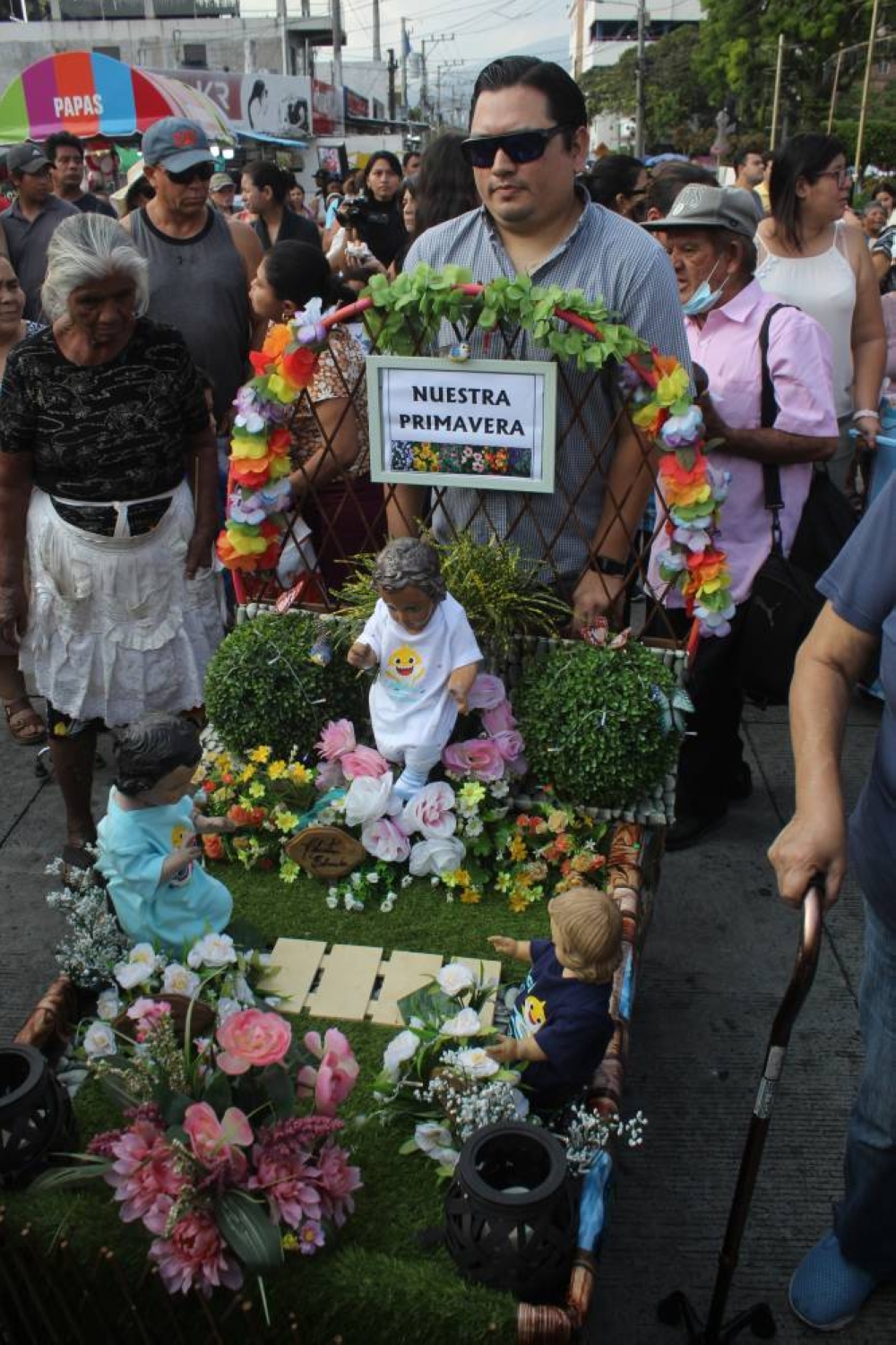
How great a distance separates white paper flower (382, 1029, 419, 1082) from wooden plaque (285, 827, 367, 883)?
64cm

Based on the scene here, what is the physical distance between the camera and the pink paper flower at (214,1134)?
159 cm

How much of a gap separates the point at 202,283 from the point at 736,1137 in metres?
3.61

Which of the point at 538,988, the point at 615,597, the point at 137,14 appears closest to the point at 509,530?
the point at 615,597

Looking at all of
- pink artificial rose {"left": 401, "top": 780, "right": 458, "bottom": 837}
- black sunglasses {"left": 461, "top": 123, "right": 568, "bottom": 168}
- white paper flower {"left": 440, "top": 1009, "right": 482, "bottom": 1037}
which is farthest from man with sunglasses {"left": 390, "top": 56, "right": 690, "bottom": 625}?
white paper flower {"left": 440, "top": 1009, "right": 482, "bottom": 1037}

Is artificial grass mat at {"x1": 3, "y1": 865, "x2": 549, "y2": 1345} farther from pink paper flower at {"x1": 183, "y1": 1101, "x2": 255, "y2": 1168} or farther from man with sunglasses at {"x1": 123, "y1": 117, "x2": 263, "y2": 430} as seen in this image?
man with sunglasses at {"x1": 123, "y1": 117, "x2": 263, "y2": 430}

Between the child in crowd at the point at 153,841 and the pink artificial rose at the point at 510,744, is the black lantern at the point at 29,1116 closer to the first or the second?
the child in crowd at the point at 153,841

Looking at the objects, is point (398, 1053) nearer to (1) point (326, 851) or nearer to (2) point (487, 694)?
(1) point (326, 851)

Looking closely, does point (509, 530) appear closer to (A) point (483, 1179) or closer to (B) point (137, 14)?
(A) point (483, 1179)

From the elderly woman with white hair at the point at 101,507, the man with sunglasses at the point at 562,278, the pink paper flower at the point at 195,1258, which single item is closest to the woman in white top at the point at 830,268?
the man with sunglasses at the point at 562,278

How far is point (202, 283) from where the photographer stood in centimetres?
420

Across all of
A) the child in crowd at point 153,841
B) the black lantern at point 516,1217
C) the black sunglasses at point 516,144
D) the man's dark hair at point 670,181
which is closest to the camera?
the black lantern at point 516,1217

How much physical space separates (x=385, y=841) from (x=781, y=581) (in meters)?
1.44

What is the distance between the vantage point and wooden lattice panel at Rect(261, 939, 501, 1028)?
88.4 inches

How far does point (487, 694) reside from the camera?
105 inches
